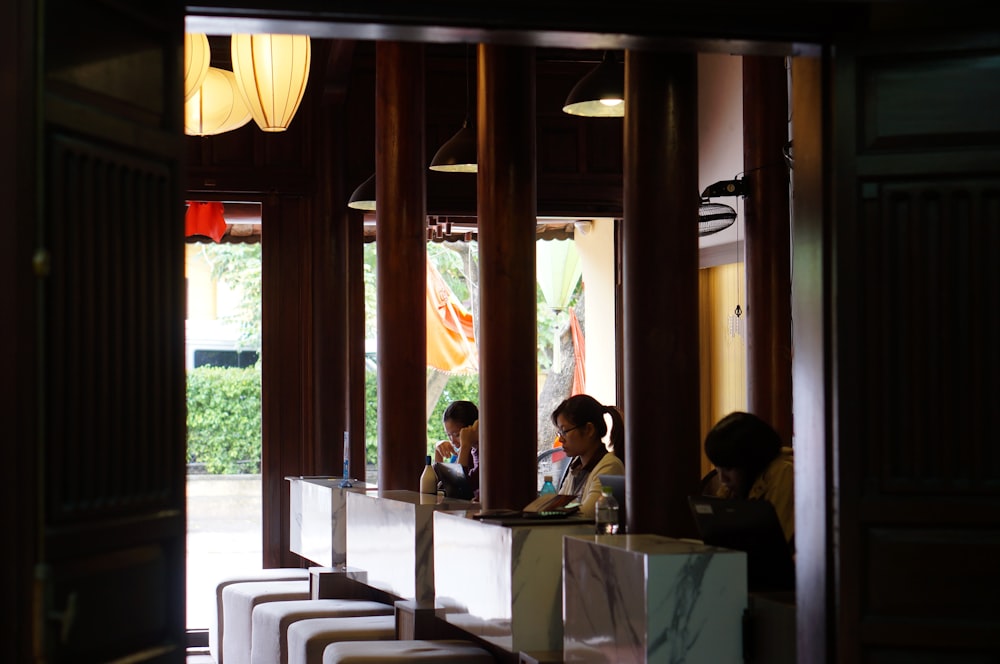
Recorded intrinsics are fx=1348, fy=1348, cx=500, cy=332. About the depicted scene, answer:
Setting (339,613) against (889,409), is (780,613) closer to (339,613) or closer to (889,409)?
(889,409)

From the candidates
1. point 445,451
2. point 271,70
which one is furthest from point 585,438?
point 445,451

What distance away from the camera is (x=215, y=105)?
252 inches

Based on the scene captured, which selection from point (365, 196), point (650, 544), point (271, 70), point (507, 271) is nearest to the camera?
point (650, 544)

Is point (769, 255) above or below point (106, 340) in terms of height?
above

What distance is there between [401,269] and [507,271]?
1394mm

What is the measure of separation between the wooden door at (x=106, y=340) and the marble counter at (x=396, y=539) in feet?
9.18

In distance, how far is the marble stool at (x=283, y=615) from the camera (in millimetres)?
6254

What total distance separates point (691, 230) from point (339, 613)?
10.2 feet

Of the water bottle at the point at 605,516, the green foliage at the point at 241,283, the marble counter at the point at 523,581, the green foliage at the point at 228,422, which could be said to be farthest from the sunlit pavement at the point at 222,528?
the water bottle at the point at 605,516

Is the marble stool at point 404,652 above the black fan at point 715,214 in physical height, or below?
below

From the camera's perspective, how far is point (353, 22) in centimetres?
257

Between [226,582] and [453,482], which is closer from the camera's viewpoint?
[453,482]

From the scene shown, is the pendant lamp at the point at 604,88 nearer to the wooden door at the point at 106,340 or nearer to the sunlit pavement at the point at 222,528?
the wooden door at the point at 106,340

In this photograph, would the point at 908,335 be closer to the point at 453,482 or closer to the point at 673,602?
the point at 673,602
